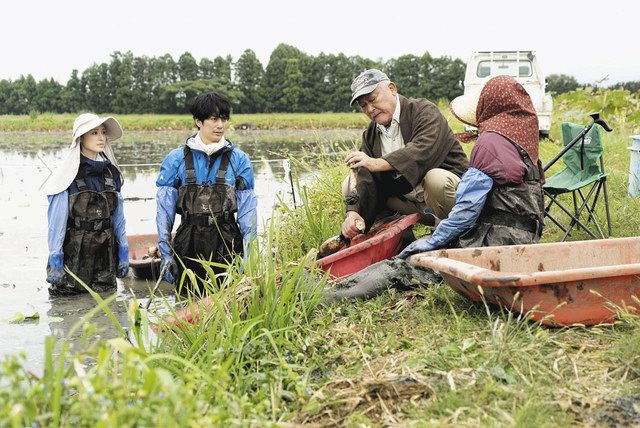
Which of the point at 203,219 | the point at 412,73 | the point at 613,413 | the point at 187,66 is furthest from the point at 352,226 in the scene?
the point at 187,66

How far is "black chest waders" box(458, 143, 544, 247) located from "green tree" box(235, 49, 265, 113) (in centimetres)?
4428

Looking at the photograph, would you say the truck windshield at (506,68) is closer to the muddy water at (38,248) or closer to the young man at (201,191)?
the muddy water at (38,248)

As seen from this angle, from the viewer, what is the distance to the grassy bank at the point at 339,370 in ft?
6.19

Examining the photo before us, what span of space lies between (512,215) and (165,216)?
2424 millimetres

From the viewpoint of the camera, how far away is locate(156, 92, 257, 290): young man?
15.5 ft

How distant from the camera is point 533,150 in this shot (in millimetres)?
3801

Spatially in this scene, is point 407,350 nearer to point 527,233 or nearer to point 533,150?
point 527,233

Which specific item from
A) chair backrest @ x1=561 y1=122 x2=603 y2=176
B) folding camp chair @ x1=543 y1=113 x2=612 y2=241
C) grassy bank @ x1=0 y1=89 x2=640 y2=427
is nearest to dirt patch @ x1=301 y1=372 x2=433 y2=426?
grassy bank @ x1=0 y1=89 x2=640 y2=427

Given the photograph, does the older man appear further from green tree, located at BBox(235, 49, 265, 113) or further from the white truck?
green tree, located at BBox(235, 49, 265, 113)

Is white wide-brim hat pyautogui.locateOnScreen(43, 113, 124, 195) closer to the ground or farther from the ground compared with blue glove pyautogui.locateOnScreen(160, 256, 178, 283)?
farther from the ground

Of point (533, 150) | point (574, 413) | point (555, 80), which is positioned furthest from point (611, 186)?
point (555, 80)

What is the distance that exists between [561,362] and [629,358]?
271 mm

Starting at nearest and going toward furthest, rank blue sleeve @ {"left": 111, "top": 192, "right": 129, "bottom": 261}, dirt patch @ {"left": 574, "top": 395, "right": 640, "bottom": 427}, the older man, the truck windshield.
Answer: dirt patch @ {"left": 574, "top": 395, "right": 640, "bottom": 427}, the older man, blue sleeve @ {"left": 111, "top": 192, "right": 129, "bottom": 261}, the truck windshield

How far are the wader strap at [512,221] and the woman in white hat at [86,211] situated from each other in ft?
9.64
